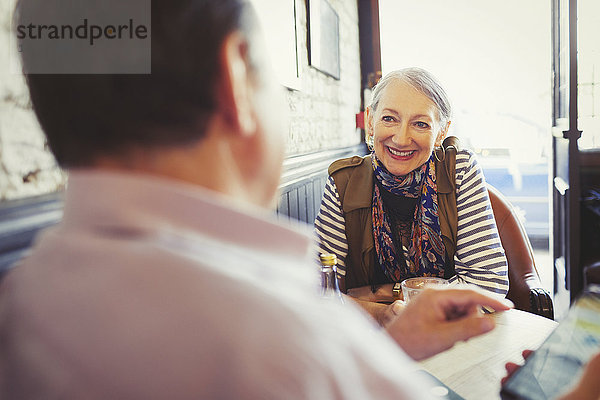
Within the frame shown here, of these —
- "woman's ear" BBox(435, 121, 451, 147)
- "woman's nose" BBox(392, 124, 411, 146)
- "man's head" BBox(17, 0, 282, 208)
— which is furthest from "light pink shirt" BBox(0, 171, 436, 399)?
"woman's ear" BBox(435, 121, 451, 147)

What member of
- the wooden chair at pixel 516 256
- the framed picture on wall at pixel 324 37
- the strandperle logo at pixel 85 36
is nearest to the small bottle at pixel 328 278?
the strandperle logo at pixel 85 36

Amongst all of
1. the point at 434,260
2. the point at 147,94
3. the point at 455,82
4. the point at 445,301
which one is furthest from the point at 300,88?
the point at 455,82

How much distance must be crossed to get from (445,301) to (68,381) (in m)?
0.64

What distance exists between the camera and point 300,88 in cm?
211

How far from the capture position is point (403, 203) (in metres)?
1.83

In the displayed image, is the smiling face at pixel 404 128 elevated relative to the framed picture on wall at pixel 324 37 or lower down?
lower down

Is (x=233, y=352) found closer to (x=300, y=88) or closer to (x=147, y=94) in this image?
(x=147, y=94)

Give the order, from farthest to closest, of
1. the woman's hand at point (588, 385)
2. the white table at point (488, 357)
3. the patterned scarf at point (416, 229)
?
the patterned scarf at point (416, 229) → the white table at point (488, 357) → the woman's hand at point (588, 385)

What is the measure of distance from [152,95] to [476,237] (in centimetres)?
150

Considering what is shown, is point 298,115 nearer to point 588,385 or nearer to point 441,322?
point 441,322

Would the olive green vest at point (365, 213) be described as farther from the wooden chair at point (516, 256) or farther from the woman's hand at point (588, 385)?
the woman's hand at point (588, 385)

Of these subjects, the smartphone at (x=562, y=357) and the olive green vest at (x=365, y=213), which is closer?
the smartphone at (x=562, y=357)

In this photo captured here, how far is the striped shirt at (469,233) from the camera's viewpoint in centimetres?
160

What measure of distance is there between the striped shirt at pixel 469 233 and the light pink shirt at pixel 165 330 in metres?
1.38
